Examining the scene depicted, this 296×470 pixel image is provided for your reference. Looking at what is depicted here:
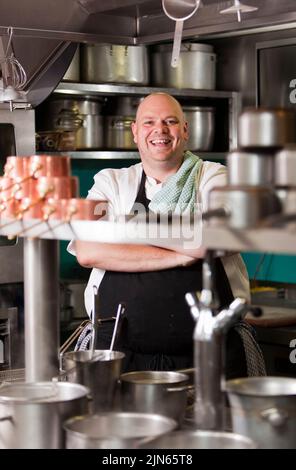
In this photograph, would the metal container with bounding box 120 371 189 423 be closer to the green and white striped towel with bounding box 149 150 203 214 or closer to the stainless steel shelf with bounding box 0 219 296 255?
the stainless steel shelf with bounding box 0 219 296 255

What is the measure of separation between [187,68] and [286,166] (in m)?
3.42

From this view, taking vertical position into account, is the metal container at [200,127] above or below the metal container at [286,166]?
above

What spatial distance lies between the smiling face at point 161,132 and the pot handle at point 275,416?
182 centimetres

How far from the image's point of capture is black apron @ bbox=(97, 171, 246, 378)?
10.5ft

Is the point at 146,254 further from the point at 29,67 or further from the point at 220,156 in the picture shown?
the point at 220,156

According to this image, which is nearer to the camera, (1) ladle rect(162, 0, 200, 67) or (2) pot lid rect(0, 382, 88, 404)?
(2) pot lid rect(0, 382, 88, 404)

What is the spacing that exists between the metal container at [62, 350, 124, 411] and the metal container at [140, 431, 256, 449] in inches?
14.3

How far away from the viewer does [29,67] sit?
4.05m

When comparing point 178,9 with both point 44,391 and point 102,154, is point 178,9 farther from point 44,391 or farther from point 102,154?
point 102,154

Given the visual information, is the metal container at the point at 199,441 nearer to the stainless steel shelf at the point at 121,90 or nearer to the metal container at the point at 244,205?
the metal container at the point at 244,205

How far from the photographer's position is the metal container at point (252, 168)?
6.01 feet

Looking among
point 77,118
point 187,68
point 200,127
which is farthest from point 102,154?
point 187,68

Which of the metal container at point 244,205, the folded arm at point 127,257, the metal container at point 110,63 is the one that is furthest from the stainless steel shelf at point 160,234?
the metal container at point 110,63

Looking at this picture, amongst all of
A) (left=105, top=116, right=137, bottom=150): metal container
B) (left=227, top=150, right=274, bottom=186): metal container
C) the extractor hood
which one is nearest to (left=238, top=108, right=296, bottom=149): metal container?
(left=227, top=150, right=274, bottom=186): metal container
